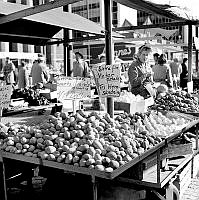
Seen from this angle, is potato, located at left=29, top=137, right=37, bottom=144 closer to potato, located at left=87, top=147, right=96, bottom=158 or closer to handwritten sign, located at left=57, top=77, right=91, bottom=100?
potato, located at left=87, top=147, right=96, bottom=158

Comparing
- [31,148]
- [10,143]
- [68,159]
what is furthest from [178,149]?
[10,143]

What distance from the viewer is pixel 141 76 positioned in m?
4.79

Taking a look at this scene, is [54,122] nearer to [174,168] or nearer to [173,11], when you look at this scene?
[174,168]

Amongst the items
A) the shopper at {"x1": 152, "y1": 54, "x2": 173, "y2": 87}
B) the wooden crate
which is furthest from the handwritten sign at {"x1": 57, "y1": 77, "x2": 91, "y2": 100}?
the shopper at {"x1": 152, "y1": 54, "x2": 173, "y2": 87}

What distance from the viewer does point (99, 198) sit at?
8.16ft

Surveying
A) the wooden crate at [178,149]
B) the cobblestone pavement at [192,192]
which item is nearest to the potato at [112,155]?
the wooden crate at [178,149]

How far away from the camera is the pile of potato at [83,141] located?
2.19 m

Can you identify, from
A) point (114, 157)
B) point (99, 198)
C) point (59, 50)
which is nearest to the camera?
point (114, 157)

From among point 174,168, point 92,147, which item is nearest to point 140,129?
point 174,168

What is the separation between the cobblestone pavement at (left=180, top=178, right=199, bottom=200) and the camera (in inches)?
121

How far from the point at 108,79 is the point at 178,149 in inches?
39.0

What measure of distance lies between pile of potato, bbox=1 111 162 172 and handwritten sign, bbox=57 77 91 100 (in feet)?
1.85

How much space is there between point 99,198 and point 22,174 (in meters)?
0.89

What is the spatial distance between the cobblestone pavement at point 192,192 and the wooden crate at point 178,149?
39 centimetres
